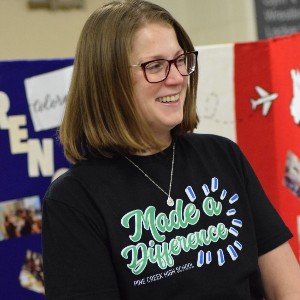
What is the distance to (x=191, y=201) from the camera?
147 centimetres

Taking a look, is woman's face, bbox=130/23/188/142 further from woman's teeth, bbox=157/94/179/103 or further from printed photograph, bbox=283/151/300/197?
printed photograph, bbox=283/151/300/197

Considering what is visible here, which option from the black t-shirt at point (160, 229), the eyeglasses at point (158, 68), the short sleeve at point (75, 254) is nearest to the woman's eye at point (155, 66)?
the eyeglasses at point (158, 68)

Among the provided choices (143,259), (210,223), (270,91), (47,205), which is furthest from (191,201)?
(270,91)

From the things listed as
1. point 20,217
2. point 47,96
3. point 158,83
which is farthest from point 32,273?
point 158,83

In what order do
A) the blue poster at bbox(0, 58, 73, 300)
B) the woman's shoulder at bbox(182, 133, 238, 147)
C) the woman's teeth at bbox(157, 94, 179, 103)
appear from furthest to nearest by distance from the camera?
the blue poster at bbox(0, 58, 73, 300), the woman's shoulder at bbox(182, 133, 238, 147), the woman's teeth at bbox(157, 94, 179, 103)

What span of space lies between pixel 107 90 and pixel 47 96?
88 centimetres

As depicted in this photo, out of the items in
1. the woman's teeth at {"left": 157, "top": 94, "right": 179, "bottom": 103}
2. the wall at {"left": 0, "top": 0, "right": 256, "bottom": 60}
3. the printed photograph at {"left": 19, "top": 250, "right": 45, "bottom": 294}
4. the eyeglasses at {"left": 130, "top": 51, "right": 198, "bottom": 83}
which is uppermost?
the wall at {"left": 0, "top": 0, "right": 256, "bottom": 60}

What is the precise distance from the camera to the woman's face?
142 centimetres

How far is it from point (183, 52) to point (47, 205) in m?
0.44

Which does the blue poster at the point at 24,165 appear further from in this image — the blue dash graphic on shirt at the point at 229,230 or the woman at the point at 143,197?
the blue dash graphic on shirt at the point at 229,230

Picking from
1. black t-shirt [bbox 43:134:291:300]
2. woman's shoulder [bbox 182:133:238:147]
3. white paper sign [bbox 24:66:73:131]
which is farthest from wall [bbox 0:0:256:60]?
black t-shirt [bbox 43:134:291:300]

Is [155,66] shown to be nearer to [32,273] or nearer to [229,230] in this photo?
[229,230]

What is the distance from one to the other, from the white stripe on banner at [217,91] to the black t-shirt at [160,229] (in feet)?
3.56

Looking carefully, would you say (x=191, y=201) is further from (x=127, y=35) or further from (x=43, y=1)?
(x=43, y=1)
